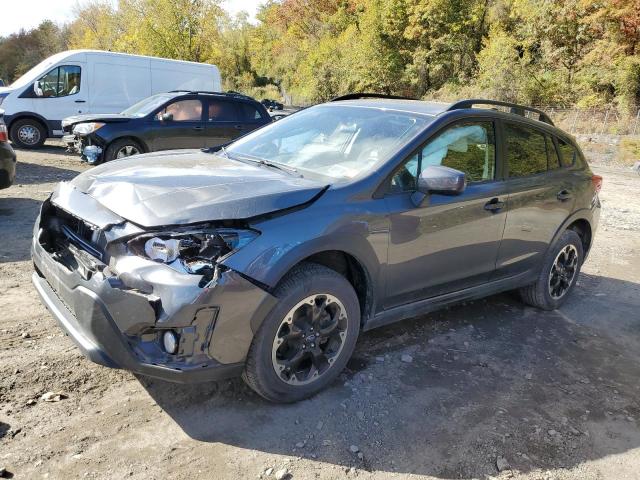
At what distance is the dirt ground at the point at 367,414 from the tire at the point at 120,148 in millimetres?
5700

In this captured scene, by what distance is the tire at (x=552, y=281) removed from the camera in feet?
15.9

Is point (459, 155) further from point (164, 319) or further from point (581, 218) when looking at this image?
point (164, 319)

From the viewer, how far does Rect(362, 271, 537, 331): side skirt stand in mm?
3543

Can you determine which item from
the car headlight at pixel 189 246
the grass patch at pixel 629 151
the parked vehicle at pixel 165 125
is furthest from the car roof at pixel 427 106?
the grass patch at pixel 629 151

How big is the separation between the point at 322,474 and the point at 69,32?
251 ft

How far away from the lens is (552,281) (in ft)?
16.4

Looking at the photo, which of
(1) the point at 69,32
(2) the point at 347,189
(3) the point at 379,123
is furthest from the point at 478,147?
(1) the point at 69,32

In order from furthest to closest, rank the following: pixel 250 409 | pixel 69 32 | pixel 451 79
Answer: pixel 69 32 → pixel 451 79 → pixel 250 409

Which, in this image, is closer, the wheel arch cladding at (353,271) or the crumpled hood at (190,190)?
the crumpled hood at (190,190)

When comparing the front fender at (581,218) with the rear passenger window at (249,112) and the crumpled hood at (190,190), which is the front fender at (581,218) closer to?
the crumpled hood at (190,190)

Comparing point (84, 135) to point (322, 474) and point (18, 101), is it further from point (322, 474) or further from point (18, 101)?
point (322, 474)

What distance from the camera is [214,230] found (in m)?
2.69

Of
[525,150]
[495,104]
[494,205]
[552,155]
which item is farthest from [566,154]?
[494,205]

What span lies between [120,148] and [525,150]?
7.69m
